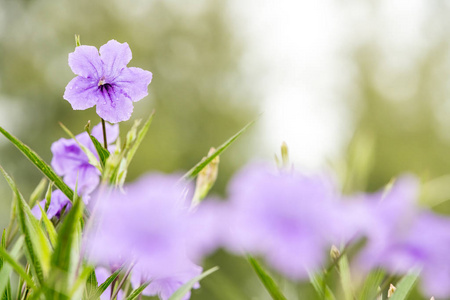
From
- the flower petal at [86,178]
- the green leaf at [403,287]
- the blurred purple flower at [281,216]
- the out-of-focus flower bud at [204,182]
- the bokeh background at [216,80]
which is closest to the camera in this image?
the blurred purple flower at [281,216]

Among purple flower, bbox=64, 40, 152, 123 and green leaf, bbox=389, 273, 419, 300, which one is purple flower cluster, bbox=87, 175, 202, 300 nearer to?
green leaf, bbox=389, 273, 419, 300

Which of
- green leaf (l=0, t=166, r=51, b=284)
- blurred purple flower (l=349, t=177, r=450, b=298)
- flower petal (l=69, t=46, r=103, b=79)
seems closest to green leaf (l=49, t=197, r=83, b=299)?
green leaf (l=0, t=166, r=51, b=284)

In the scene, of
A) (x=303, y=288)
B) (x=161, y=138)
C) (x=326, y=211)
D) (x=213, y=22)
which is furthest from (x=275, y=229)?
(x=213, y=22)

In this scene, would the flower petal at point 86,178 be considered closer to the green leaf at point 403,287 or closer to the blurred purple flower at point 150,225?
the green leaf at point 403,287

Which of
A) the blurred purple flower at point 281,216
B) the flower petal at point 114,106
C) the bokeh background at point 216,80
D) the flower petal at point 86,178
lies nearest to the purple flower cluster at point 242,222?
the blurred purple flower at point 281,216

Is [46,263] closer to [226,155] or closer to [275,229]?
[275,229]

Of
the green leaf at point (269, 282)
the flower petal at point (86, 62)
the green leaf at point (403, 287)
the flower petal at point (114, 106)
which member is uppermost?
the flower petal at point (86, 62)
